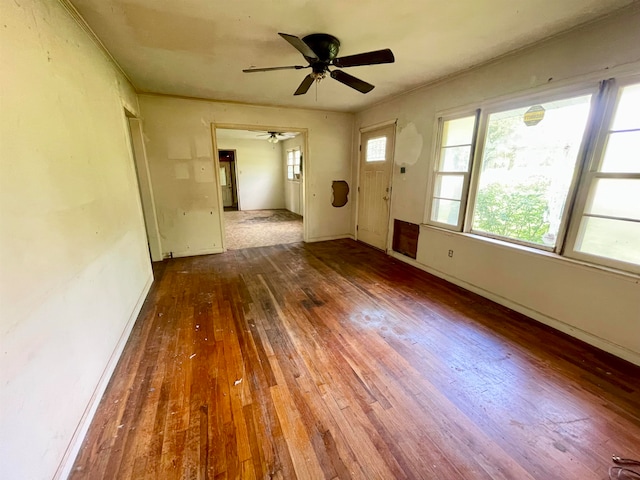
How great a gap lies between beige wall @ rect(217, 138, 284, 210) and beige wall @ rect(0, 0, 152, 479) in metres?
6.51

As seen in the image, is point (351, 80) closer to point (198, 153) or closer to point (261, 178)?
point (198, 153)

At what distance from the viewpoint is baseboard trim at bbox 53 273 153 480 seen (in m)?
1.20

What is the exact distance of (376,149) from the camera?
4512 mm

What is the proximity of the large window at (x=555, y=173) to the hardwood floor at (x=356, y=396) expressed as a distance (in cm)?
83

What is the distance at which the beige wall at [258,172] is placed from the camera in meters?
8.48

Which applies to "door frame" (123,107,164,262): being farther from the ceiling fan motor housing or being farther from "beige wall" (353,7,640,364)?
"beige wall" (353,7,640,364)

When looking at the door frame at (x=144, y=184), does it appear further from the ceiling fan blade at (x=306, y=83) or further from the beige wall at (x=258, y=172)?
the beige wall at (x=258, y=172)

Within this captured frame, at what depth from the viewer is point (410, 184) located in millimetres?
3807

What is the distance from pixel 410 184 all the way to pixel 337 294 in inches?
78.2

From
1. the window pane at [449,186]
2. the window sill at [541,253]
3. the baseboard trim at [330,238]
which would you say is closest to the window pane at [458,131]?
the window pane at [449,186]

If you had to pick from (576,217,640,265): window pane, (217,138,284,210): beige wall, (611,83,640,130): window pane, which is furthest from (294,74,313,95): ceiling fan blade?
(217,138,284,210): beige wall

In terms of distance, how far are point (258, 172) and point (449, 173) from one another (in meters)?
6.82

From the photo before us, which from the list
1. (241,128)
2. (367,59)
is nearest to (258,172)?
(241,128)

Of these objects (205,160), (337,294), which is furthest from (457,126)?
(205,160)
